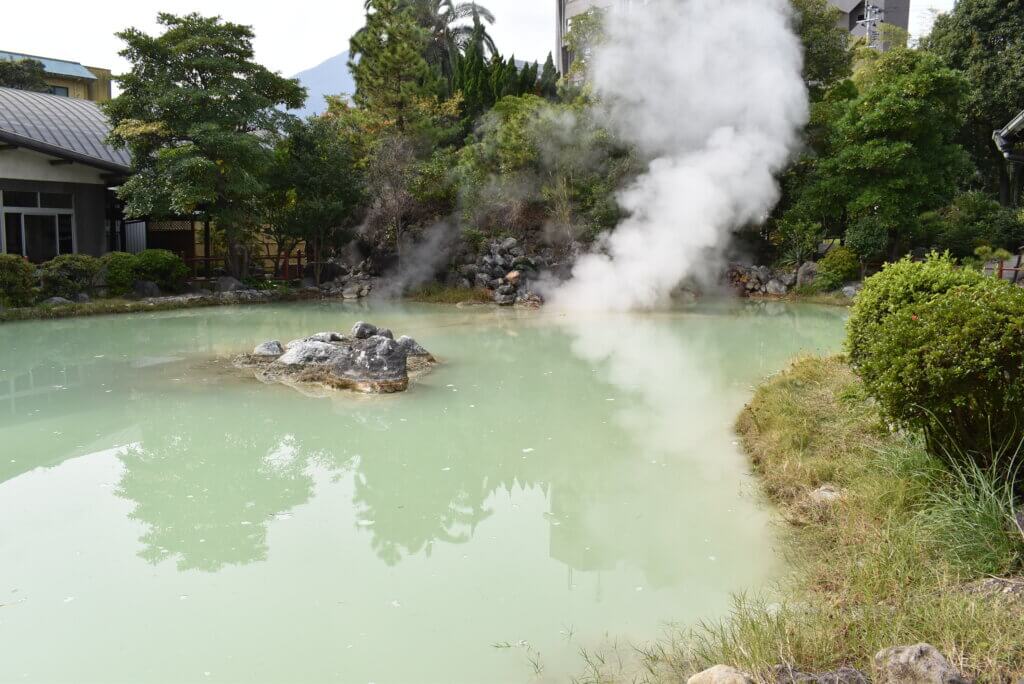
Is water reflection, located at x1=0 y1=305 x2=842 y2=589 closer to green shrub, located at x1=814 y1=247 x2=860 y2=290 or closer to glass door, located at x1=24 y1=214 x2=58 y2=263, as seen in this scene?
glass door, located at x1=24 y1=214 x2=58 y2=263

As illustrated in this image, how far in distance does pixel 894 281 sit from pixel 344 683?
4.93 meters

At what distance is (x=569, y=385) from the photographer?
33.5 feet

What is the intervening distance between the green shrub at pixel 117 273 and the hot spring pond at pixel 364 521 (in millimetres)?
7577

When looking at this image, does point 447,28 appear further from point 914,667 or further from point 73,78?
point 914,667

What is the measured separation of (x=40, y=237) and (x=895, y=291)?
20181 millimetres

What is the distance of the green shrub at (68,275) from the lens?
17.2 m

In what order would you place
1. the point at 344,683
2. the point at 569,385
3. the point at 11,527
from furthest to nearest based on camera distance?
the point at 569,385 < the point at 11,527 < the point at 344,683

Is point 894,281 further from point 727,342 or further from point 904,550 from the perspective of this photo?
point 727,342

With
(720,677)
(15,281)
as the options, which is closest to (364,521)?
(720,677)

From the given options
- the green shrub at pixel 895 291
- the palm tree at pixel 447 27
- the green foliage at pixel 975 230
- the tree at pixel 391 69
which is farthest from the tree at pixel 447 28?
the green shrub at pixel 895 291

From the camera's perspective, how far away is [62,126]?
73.8 ft

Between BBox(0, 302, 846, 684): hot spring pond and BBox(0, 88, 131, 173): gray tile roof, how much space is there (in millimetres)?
12174

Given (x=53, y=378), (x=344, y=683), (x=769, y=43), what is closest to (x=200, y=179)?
(x=53, y=378)

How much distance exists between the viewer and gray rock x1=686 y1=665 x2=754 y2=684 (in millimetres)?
3105
